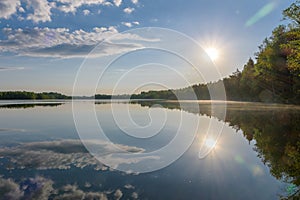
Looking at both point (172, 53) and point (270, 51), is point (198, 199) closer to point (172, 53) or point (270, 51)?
point (172, 53)

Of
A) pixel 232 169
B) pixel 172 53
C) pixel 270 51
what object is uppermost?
pixel 270 51

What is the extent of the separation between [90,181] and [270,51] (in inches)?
2148

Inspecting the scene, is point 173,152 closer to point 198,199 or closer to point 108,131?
point 198,199

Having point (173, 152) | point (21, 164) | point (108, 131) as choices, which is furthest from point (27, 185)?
point (108, 131)

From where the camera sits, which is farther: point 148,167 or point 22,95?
point 22,95

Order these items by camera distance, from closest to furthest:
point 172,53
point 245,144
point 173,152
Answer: point 173,152
point 245,144
point 172,53

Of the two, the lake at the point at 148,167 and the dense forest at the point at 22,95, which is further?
the dense forest at the point at 22,95

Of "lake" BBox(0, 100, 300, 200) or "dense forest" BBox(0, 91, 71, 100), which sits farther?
"dense forest" BBox(0, 91, 71, 100)

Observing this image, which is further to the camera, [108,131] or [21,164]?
[108,131]

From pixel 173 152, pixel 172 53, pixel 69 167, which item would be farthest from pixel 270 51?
pixel 69 167

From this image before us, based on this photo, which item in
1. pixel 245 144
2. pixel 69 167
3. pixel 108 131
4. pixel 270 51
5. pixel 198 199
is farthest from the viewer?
pixel 270 51

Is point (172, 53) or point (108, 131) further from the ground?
point (172, 53)

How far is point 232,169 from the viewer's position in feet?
25.4

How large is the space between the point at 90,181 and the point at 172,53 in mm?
13313
